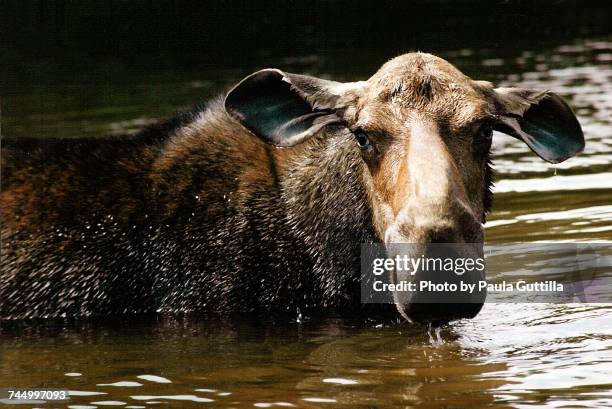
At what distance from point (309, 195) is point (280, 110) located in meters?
0.75

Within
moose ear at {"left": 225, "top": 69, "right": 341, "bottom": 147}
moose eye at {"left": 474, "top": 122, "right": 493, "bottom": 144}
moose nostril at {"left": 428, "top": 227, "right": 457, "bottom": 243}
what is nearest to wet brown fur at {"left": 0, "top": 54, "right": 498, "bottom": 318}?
moose ear at {"left": 225, "top": 69, "right": 341, "bottom": 147}

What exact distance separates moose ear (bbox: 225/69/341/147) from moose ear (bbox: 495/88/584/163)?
1497 mm

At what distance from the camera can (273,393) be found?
855 centimetres

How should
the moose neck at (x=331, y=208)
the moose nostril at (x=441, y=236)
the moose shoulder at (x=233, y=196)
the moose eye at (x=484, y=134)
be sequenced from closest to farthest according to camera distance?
the moose nostril at (x=441, y=236)
the moose eye at (x=484, y=134)
the moose shoulder at (x=233, y=196)
the moose neck at (x=331, y=208)

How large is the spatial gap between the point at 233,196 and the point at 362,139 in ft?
5.37

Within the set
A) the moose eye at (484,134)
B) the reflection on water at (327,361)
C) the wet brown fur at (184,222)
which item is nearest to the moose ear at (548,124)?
the wet brown fur at (184,222)

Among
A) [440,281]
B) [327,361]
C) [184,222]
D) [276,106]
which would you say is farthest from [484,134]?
[184,222]

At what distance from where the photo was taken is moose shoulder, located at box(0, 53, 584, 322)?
9.90m

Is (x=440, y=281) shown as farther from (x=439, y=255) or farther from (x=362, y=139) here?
(x=362, y=139)

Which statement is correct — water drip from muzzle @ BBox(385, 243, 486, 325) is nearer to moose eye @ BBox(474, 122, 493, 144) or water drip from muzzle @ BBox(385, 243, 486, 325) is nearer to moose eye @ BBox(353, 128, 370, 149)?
moose eye @ BBox(474, 122, 493, 144)

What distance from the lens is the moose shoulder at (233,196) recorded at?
32.5ft

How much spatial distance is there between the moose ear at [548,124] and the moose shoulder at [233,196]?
0.04 feet

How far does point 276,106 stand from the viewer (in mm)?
10242

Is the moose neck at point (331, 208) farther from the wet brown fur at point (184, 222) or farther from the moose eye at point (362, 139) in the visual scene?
the moose eye at point (362, 139)
